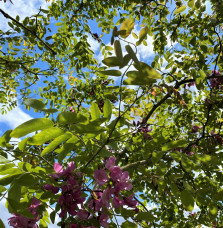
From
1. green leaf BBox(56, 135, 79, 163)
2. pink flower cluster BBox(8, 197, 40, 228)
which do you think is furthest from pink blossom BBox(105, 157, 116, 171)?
pink flower cluster BBox(8, 197, 40, 228)

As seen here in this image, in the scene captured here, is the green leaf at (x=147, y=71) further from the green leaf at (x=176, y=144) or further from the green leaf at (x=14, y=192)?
the green leaf at (x=14, y=192)

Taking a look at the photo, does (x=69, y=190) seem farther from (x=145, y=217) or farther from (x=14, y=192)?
(x=145, y=217)

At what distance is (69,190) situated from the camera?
104cm

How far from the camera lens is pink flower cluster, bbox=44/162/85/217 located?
1.04 m

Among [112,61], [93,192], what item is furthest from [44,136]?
[93,192]

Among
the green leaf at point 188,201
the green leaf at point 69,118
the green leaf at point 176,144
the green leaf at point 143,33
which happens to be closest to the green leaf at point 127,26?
the green leaf at point 143,33

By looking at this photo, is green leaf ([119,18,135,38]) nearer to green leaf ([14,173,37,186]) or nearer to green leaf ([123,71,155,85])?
green leaf ([123,71,155,85])

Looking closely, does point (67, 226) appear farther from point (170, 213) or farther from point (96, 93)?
point (96, 93)

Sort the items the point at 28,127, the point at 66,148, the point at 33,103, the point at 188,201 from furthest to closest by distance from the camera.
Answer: the point at 188,201
the point at 66,148
the point at 33,103
the point at 28,127

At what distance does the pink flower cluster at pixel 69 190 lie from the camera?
1036mm

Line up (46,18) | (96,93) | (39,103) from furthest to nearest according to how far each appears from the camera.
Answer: (96,93)
(46,18)
(39,103)

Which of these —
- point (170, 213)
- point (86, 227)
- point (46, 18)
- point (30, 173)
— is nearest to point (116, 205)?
point (86, 227)

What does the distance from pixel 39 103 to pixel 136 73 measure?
41cm

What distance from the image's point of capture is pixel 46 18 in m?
3.50
